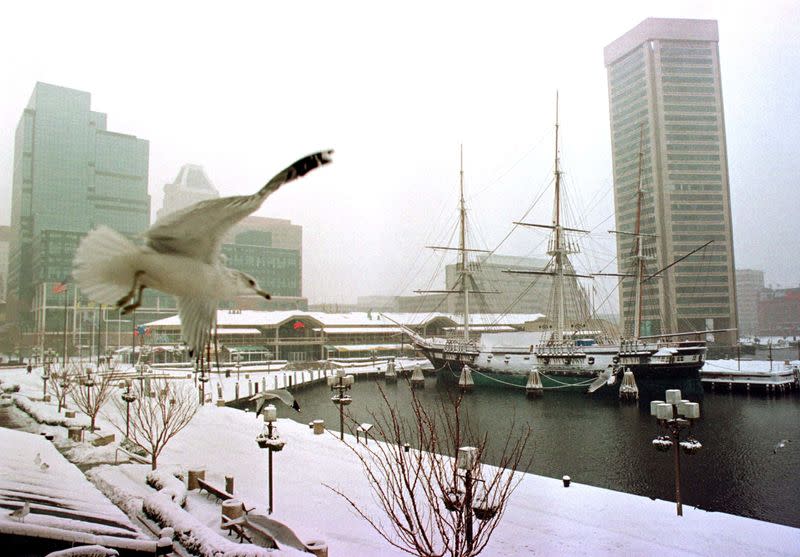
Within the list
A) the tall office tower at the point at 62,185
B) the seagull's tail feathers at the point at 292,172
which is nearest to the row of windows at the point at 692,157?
the tall office tower at the point at 62,185

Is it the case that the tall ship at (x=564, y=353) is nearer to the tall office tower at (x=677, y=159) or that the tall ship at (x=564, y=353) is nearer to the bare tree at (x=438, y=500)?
the tall office tower at (x=677, y=159)

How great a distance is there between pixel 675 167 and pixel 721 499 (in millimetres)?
38809

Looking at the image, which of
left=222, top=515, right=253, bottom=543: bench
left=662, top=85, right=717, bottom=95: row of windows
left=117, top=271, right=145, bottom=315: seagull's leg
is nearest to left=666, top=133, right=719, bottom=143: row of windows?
left=662, top=85, right=717, bottom=95: row of windows

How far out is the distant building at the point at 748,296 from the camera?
40594 mm

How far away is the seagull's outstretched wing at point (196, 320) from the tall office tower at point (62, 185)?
1.47 meters

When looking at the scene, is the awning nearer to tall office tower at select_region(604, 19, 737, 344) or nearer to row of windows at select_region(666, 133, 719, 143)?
tall office tower at select_region(604, 19, 737, 344)

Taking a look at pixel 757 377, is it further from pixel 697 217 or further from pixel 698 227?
pixel 697 217

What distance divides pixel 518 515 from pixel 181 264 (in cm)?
886

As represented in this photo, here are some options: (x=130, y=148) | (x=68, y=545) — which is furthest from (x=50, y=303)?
(x=68, y=545)

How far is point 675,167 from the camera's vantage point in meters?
43.6

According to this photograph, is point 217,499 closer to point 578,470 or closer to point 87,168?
point 87,168

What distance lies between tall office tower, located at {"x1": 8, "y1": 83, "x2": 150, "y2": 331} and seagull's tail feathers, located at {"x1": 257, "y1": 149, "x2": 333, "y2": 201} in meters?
1.71

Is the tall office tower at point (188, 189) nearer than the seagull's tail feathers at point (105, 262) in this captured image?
No

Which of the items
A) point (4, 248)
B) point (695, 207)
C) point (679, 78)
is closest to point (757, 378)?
point (695, 207)
